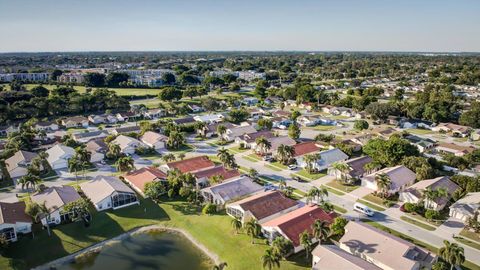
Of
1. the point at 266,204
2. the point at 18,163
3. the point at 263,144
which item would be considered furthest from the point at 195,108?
the point at 266,204

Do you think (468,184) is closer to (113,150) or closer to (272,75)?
(113,150)

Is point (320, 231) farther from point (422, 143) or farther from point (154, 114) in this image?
point (154, 114)

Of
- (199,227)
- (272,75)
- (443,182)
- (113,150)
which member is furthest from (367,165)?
(272,75)

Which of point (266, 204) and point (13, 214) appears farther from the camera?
point (266, 204)

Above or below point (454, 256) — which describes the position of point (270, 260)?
below

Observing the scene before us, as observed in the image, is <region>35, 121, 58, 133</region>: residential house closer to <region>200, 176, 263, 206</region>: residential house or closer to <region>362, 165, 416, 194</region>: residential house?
<region>200, 176, 263, 206</region>: residential house

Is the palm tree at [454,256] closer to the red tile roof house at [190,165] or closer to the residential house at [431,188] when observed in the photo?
the residential house at [431,188]

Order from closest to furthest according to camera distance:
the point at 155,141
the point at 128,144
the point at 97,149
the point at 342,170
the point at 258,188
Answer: the point at 258,188, the point at 342,170, the point at 97,149, the point at 128,144, the point at 155,141
